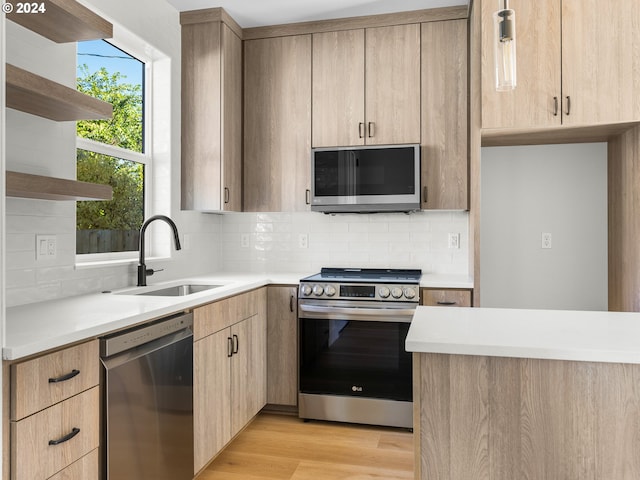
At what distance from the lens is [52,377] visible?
1439 millimetres

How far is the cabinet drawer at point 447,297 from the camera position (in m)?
2.90

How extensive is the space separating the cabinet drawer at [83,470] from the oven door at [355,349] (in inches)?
63.5

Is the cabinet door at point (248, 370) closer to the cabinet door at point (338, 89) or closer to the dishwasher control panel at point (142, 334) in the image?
the dishwasher control panel at point (142, 334)

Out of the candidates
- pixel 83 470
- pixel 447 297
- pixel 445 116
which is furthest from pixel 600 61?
pixel 83 470

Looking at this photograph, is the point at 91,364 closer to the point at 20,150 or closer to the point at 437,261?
the point at 20,150

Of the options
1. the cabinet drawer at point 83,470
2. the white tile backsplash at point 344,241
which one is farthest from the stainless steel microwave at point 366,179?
the cabinet drawer at point 83,470

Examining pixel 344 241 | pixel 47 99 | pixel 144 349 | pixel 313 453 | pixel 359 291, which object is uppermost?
pixel 47 99

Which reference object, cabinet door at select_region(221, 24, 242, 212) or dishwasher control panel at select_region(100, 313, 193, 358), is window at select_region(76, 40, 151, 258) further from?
dishwasher control panel at select_region(100, 313, 193, 358)

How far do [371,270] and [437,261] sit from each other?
0.48 metres

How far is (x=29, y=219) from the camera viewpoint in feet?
6.73

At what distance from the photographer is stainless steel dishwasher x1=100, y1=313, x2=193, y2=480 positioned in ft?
5.56

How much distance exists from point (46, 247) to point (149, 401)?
84 centimetres

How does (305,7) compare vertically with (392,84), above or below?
above

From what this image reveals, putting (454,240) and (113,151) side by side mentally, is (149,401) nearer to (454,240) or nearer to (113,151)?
(113,151)
